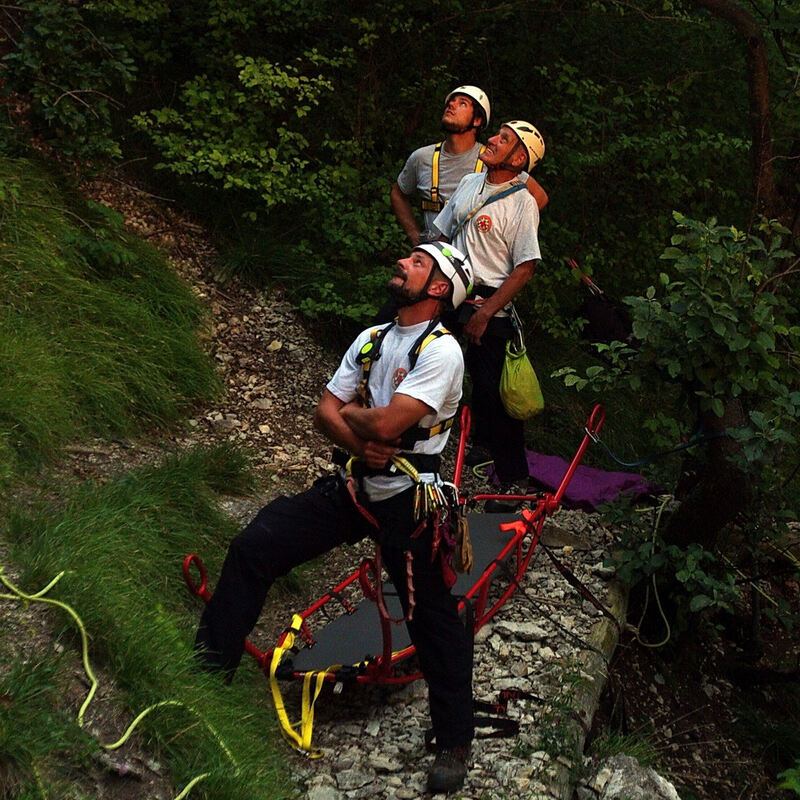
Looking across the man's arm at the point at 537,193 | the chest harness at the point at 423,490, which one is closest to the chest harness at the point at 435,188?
the man's arm at the point at 537,193

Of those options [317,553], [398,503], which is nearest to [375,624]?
[317,553]

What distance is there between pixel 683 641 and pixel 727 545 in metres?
A: 0.69

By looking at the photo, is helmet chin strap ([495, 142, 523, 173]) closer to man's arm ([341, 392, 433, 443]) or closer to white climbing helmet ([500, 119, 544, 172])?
white climbing helmet ([500, 119, 544, 172])

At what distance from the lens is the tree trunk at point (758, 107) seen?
19.0 feet

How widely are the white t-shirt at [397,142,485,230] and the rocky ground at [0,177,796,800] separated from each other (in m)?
1.81

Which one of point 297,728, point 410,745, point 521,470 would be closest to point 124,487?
point 297,728

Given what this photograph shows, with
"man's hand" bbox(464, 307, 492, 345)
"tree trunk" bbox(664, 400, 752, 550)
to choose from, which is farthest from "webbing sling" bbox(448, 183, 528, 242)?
"tree trunk" bbox(664, 400, 752, 550)

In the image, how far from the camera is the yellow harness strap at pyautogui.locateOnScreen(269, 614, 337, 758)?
4.04 m

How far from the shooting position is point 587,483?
6.75m

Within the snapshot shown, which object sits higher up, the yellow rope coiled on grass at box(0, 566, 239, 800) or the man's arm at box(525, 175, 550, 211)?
the man's arm at box(525, 175, 550, 211)

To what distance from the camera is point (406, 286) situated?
3.77m

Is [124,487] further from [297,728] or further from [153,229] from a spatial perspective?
[153,229]

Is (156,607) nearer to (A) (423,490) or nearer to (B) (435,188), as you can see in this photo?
(A) (423,490)

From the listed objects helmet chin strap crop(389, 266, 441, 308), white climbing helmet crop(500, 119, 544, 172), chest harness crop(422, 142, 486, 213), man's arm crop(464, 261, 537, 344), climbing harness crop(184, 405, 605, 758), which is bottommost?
climbing harness crop(184, 405, 605, 758)
